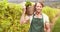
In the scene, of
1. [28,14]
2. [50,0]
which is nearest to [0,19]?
[28,14]

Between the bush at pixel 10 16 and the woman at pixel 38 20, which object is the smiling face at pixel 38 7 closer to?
the woman at pixel 38 20

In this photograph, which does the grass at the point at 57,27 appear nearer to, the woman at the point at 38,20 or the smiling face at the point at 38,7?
the woman at the point at 38,20

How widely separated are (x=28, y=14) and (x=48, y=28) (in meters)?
0.26

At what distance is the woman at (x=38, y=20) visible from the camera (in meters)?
1.64

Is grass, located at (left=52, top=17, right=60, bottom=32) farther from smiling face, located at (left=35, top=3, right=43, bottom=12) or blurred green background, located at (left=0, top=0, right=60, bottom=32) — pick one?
smiling face, located at (left=35, top=3, right=43, bottom=12)

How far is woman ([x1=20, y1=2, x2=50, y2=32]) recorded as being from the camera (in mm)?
1640

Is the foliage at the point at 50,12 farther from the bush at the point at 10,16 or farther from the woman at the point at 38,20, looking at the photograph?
the bush at the point at 10,16

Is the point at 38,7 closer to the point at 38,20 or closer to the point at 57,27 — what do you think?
the point at 38,20

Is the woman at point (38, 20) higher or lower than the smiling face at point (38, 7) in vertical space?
lower

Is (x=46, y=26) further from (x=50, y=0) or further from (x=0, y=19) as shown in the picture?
(x=0, y=19)

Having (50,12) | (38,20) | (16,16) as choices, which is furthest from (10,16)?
(50,12)

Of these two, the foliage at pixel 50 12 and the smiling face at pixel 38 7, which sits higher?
the smiling face at pixel 38 7

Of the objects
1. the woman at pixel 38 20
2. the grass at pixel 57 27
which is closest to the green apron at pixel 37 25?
the woman at pixel 38 20

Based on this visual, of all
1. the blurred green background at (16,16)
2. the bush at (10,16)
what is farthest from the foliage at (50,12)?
the bush at (10,16)
